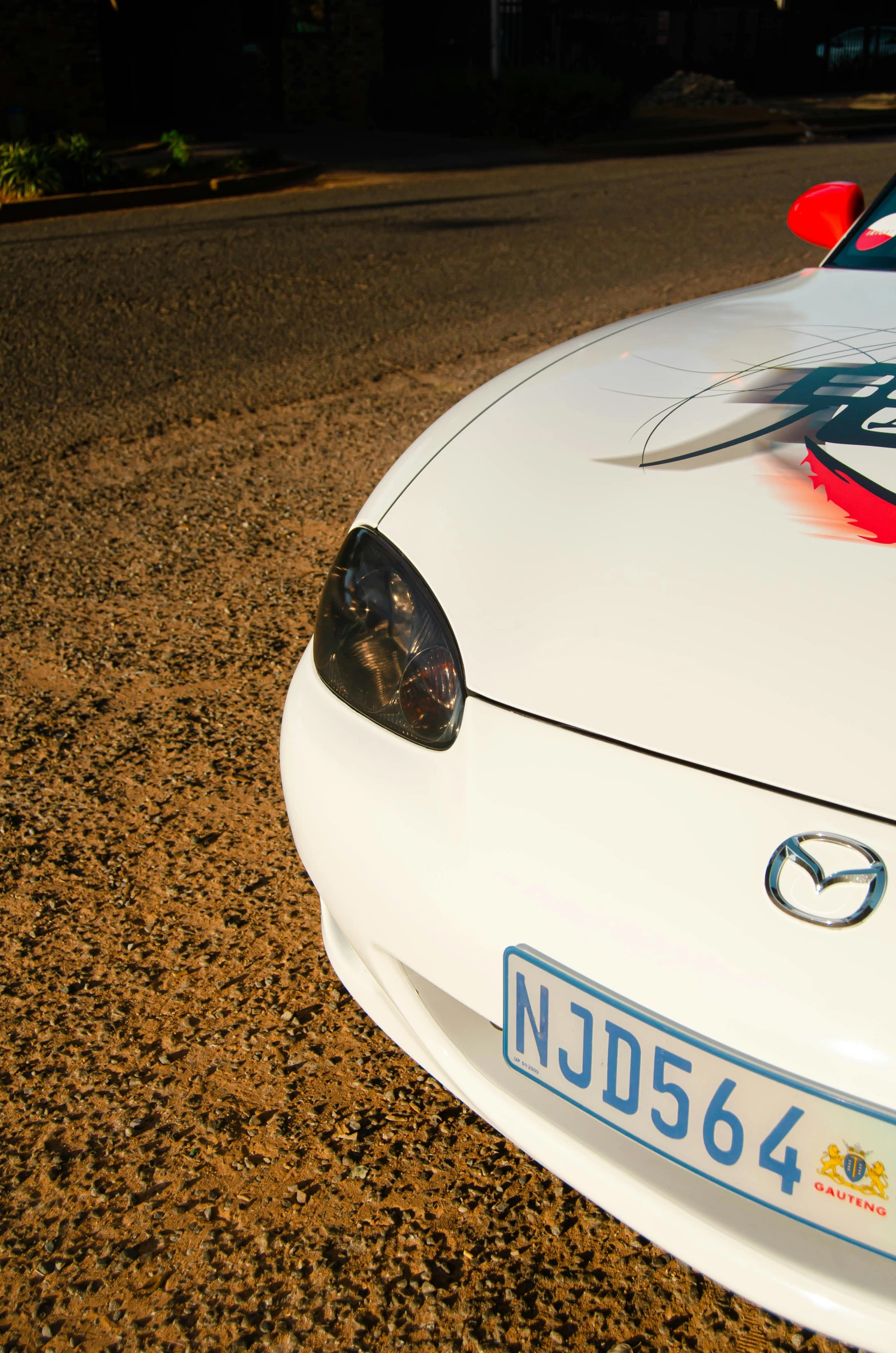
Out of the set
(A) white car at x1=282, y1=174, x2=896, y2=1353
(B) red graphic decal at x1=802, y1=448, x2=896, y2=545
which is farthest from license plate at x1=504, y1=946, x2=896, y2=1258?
(B) red graphic decal at x1=802, y1=448, x2=896, y2=545

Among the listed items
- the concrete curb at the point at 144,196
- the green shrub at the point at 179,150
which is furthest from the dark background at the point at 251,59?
the concrete curb at the point at 144,196

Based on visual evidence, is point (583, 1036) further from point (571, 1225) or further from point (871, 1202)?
point (571, 1225)

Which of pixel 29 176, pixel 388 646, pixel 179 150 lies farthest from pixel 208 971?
pixel 179 150

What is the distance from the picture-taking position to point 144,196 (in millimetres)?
10234

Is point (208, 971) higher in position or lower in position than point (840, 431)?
lower

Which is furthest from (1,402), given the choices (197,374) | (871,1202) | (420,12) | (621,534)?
(420,12)

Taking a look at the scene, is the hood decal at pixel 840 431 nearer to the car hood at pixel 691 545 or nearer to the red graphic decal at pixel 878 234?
the car hood at pixel 691 545

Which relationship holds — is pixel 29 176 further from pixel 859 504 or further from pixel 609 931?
pixel 609 931

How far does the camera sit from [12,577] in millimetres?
3143

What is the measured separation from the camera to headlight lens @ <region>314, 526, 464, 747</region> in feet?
4.34

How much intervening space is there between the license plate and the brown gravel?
1.14ft

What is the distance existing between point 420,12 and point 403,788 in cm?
2251

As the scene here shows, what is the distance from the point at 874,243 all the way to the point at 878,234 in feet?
0.10

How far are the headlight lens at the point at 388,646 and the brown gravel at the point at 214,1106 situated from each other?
1.96 feet
